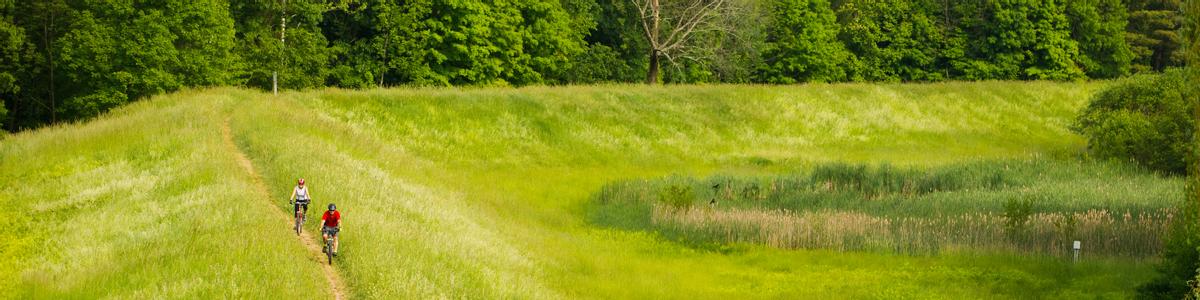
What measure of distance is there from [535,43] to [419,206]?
157 feet

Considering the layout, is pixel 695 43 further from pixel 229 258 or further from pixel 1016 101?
pixel 229 258

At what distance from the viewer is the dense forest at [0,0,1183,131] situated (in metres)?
54.6

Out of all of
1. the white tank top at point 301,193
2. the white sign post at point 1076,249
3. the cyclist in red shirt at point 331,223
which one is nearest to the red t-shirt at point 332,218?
the cyclist in red shirt at point 331,223

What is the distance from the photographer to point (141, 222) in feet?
71.7

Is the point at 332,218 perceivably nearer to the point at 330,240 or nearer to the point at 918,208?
the point at 330,240

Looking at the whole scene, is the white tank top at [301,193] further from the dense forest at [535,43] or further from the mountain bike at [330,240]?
the dense forest at [535,43]

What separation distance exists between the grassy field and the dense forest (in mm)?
10267

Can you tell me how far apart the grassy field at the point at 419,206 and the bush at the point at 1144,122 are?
2218mm

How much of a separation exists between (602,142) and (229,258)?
113 ft

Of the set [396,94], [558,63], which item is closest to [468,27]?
[558,63]

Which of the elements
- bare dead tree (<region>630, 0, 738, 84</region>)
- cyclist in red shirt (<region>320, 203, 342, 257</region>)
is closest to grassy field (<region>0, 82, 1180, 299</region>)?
cyclist in red shirt (<region>320, 203, 342, 257</region>)

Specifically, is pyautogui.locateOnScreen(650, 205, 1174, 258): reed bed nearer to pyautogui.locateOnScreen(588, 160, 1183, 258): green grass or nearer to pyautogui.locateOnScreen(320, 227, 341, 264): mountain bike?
pyautogui.locateOnScreen(588, 160, 1183, 258): green grass

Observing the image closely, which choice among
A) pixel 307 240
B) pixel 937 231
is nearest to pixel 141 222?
pixel 307 240

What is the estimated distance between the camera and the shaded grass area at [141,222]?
1675 centimetres
